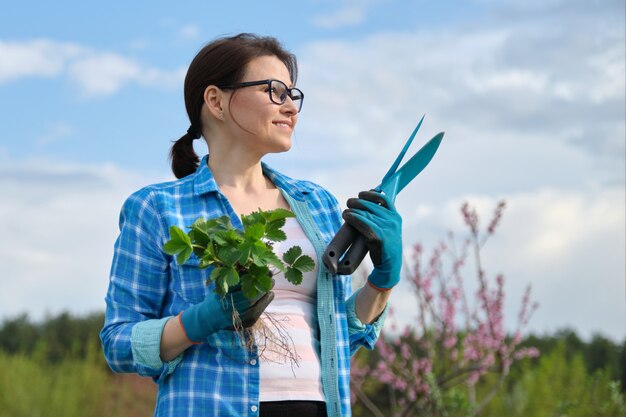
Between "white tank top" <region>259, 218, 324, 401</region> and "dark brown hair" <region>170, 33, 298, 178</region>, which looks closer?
"white tank top" <region>259, 218, 324, 401</region>

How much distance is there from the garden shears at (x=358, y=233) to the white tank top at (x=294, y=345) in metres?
0.06

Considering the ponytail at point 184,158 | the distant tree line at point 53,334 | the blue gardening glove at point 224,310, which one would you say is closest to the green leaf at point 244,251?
the blue gardening glove at point 224,310

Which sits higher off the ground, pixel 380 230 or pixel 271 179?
pixel 271 179

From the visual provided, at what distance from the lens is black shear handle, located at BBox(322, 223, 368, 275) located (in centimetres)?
216

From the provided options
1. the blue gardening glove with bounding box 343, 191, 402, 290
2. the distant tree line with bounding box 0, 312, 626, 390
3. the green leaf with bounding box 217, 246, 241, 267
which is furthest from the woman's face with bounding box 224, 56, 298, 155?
the distant tree line with bounding box 0, 312, 626, 390

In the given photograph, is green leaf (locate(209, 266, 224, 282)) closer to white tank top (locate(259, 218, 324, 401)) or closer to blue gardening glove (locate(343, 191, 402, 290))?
white tank top (locate(259, 218, 324, 401))

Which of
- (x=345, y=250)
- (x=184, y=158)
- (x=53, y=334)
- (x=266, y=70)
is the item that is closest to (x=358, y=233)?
(x=345, y=250)

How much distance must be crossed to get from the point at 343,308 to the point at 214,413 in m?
0.43

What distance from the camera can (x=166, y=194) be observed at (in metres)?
2.27

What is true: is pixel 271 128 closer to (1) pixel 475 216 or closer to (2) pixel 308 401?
(2) pixel 308 401

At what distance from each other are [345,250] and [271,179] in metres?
0.37

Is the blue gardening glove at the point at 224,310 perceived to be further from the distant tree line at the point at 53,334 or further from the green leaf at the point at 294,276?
the distant tree line at the point at 53,334

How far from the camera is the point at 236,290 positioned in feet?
6.46

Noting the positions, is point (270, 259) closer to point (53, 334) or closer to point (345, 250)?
point (345, 250)
